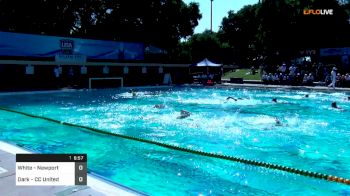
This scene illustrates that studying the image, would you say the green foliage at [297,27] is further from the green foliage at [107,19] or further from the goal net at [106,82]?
the goal net at [106,82]

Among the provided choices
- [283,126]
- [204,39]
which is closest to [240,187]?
[283,126]

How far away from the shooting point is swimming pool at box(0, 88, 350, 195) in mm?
7457

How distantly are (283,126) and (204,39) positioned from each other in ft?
152

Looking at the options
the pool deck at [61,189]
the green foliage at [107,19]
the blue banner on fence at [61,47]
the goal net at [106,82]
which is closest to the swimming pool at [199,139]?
the pool deck at [61,189]

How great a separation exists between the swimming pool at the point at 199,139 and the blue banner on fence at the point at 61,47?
6.22m

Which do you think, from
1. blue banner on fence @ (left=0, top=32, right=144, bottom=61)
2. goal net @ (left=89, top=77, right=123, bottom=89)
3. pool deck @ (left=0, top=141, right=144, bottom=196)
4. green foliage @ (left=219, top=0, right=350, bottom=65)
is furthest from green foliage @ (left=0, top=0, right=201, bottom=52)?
pool deck @ (left=0, top=141, right=144, bottom=196)

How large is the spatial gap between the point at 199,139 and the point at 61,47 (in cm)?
1980

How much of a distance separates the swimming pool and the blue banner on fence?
6.22 metres

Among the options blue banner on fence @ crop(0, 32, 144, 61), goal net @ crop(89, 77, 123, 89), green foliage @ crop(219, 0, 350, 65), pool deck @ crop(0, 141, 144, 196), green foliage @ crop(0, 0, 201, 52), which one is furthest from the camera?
green foliage @ crop(219, 0, 350, 65)

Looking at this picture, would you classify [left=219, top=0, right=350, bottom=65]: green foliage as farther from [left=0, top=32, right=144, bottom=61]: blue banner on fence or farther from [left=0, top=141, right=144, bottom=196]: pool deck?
[left=0, top=141, right=144, bottom=196]: pool deck

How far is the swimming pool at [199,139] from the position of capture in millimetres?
7457

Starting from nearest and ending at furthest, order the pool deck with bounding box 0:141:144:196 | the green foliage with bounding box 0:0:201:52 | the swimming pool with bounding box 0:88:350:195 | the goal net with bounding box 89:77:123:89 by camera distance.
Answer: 1. the pool deck with bounding box 0:141:144:196
2. the swimming pool with bounding box 0:88:350:195
3. the goal net with bounding box 89:77:123:89
4. the green foliage with bounding box 0:0:201:52

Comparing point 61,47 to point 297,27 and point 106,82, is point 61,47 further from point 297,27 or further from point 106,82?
point 297,27

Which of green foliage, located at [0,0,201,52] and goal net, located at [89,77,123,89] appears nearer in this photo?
goal net, located at [89,77,123,89]
